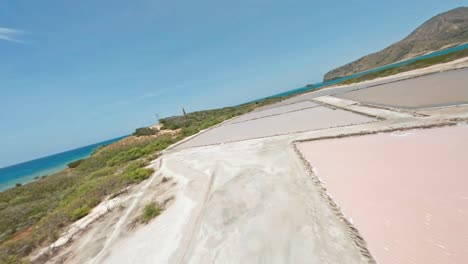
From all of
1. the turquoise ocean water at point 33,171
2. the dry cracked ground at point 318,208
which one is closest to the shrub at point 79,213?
the dry cracked ground at point 318,208

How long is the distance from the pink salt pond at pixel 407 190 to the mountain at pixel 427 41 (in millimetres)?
97755

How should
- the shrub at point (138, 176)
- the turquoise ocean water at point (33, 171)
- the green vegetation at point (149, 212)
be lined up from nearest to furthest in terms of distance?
the green vegetation at point (149, 212), the shrub at point (138, 176), the turquoise ocean water at point (33, 171)

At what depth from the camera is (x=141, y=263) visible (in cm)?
429

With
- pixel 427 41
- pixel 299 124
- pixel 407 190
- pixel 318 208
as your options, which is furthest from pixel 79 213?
pixel 427 41

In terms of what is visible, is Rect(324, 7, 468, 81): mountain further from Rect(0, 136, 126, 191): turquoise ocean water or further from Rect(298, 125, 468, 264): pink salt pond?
Rect(0, 136, 126, 191): turquoise ocean water

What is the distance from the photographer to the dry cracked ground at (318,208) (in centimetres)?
325

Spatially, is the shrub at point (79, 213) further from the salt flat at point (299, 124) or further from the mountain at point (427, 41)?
the mountain at point (427, 41)

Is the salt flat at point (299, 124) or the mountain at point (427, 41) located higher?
the mountain at point (427, 41)

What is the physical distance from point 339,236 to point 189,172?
24.1 feet

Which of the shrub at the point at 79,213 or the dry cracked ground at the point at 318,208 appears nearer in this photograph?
the dry cracked ground at the point at 318,208

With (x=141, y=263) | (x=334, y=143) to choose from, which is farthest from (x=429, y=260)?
(x=334, y=143)

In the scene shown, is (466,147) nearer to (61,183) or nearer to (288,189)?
(288,189)

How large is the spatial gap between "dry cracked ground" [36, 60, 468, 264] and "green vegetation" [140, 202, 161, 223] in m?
0.24

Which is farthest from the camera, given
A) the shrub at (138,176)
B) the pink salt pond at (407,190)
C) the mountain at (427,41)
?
the mountain at (427,41)
